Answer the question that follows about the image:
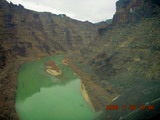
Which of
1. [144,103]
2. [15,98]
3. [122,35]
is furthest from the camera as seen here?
Result: [122,35]

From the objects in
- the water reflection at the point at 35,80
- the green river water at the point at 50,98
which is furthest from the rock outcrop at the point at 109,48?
the green river water at the point at 50,98

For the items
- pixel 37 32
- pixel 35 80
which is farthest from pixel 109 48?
pixel 37 32

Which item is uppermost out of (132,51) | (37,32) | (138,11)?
(37,32)

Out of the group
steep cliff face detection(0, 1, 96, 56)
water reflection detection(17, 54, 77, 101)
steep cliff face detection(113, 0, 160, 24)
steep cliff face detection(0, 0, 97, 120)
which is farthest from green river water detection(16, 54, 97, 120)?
steep cliff face detection(113, 0, 160, 24)

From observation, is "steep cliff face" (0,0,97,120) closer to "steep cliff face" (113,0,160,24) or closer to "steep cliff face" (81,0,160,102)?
"steep cliff face" (81,0,160,102)

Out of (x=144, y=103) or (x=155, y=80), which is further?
(x=155, y=80)

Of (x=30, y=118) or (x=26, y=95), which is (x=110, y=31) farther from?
(x=30, y=118)

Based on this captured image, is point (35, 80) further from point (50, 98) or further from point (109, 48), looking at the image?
point (109, 48)

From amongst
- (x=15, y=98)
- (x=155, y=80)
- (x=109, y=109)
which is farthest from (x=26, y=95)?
(x=155, y=80)
